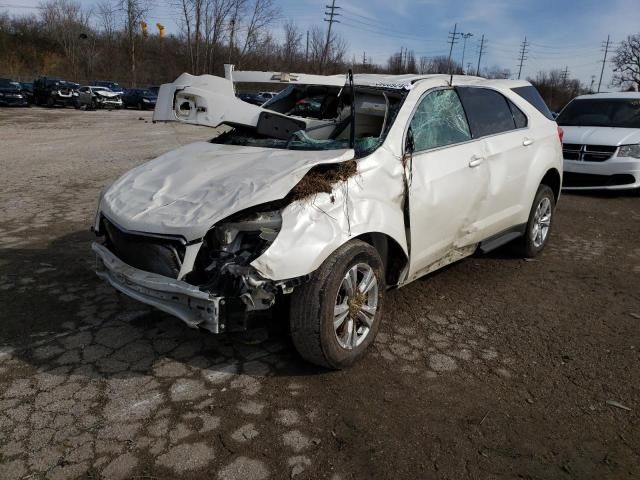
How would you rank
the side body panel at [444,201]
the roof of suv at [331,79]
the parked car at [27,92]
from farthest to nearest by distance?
the parked car at [27,92] < the roof of suv at [331,79] < the side body panel at [444,201]

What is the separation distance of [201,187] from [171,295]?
733mm

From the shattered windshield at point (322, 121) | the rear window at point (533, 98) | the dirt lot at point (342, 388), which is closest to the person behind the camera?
the dirt lot at point (342, 388)

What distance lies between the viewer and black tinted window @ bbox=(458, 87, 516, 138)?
4.40 metres

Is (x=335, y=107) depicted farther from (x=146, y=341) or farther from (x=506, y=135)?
(x=146, y=341)

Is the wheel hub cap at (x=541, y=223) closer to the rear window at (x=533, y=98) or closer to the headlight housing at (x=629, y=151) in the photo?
the rear window at (x=533, y=98)

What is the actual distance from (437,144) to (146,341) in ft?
8.23

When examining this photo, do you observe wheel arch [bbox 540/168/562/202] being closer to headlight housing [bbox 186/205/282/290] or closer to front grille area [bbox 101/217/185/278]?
headlight housing [bbox 186/205/282/290]

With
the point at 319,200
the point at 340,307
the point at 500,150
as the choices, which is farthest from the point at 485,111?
the point at 340,307

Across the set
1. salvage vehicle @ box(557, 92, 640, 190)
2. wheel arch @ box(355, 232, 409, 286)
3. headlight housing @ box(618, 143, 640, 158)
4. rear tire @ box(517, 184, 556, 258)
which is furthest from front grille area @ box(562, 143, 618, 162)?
wheel arch @ box(355, 232, 409, 286)

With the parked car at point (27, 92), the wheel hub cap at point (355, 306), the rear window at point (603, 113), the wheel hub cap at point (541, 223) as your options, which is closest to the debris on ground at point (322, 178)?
the wheel hub cap at point (355, 306)

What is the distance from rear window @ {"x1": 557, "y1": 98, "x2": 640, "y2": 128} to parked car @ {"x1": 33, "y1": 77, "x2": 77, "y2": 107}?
30.2 m

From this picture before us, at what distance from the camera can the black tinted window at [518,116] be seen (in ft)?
16.4

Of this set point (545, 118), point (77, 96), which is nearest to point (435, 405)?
point (545, 118)

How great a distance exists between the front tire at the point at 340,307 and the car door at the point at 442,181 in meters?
0.49
